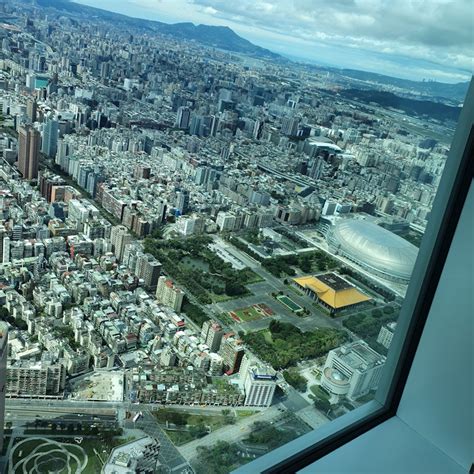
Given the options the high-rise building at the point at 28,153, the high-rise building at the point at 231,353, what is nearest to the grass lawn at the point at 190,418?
the high-rise building at the point at 231,353

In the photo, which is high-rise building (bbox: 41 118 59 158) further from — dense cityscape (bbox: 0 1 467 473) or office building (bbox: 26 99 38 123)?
office building (bbox: 26 99 38 123)

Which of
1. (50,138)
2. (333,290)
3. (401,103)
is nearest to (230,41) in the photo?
(401,103)

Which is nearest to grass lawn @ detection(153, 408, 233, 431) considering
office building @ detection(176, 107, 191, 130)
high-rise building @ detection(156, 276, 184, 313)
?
high-rise building @ detection(156, 276, 184, 313)

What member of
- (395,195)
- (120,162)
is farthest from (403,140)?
(120,162)

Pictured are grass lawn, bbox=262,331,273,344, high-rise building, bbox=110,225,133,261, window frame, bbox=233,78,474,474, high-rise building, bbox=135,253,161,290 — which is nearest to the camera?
window frame, bbox=233,78,474,474

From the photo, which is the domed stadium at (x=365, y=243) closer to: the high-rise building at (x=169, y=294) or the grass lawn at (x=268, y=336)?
the grass lawn at (x=268, y=336)

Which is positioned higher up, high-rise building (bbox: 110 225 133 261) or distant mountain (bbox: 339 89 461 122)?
distant mountain (bbox: 339 89 461 122)

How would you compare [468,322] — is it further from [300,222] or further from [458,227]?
[300,222]
